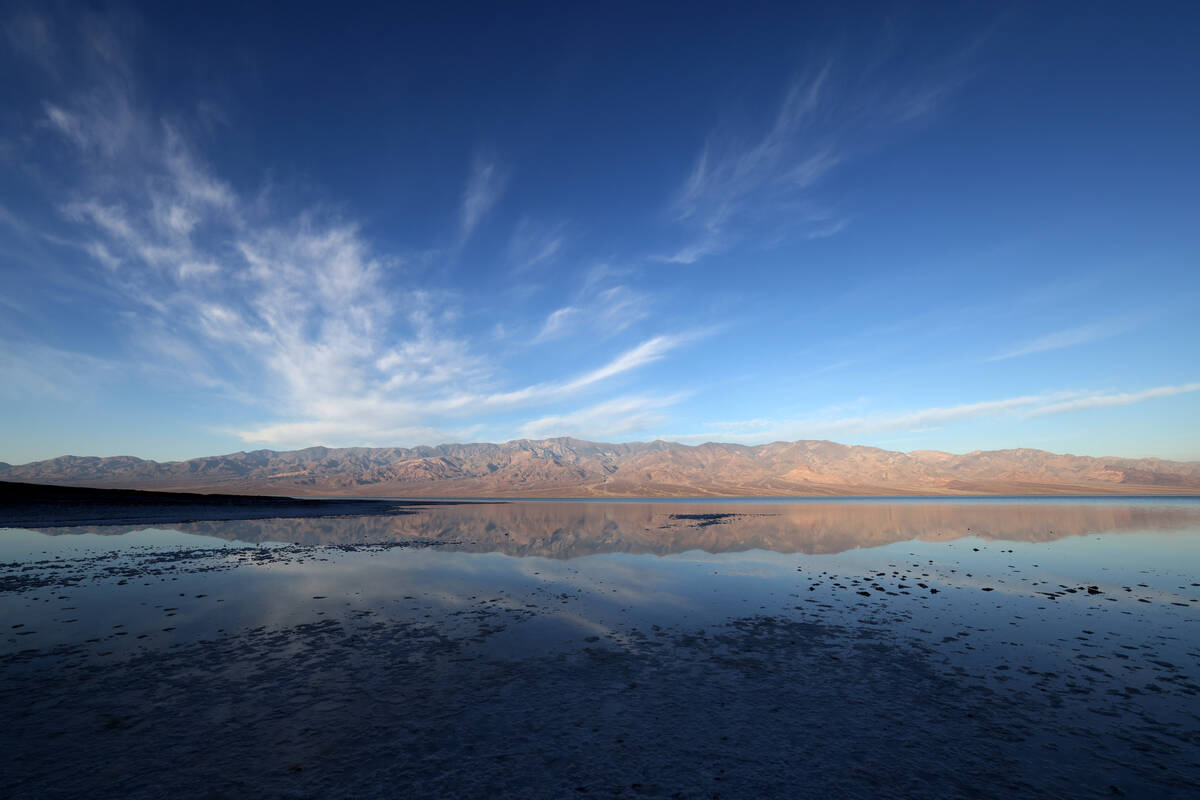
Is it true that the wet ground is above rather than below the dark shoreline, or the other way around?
below

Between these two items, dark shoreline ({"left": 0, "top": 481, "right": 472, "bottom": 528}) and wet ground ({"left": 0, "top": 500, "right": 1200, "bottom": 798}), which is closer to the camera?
wet ground ({"left": 0, "top": 500, "right": 1200, "bottom": 798})

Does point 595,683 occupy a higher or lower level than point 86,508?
lower

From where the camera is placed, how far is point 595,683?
11.8m

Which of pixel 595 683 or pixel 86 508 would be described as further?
pixel 86 508

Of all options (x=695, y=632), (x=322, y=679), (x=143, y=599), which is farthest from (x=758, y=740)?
(x=143, y=599)

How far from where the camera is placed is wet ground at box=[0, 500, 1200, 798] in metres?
7.79

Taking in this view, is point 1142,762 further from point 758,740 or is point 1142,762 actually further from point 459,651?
point 459,651

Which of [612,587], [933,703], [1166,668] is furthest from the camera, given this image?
[612,587]

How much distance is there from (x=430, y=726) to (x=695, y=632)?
942 cm

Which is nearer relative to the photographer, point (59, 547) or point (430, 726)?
point (430, 726)

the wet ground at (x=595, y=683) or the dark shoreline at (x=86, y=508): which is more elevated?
the dark shoreline at (x=86, y=508)

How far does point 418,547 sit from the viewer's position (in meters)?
38.9

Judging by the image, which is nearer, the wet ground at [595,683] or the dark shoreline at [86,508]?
the wet ground at [595,683]

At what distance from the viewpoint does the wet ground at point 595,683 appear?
779 cm
